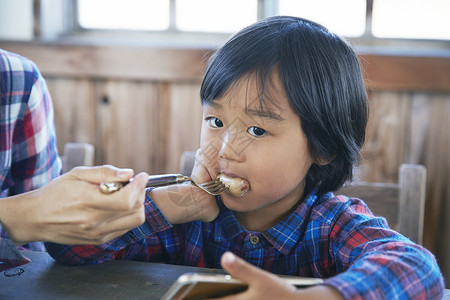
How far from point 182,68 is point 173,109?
186 mm

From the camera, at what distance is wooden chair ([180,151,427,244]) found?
49.6 inches

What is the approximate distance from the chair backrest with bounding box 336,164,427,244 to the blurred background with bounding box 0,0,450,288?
0.60 m

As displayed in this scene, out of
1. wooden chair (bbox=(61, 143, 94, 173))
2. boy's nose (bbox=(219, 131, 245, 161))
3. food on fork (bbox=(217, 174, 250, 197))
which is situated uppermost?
boy's nose (bbox=(219, 131, 245, 161))

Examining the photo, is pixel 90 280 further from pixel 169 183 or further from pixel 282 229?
pixel 282 229

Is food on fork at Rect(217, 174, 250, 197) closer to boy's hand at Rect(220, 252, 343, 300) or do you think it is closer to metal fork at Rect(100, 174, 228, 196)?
metal fork at Rect(100, 174, 228, 196)

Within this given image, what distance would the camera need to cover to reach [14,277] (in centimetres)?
81

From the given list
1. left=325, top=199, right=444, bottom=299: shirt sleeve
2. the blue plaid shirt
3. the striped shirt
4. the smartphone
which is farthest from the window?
the smartphone

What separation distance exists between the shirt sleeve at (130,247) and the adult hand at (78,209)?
0.09 m

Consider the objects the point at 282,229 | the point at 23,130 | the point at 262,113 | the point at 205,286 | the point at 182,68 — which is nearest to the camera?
the point at 205,286

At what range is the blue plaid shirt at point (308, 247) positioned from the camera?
2.39 ft

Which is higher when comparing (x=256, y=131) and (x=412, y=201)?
(x=256, y=131)

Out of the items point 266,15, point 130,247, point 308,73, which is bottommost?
point 130,247

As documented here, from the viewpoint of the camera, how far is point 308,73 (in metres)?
0.94

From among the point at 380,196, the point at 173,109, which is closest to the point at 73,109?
the point at 173,109
